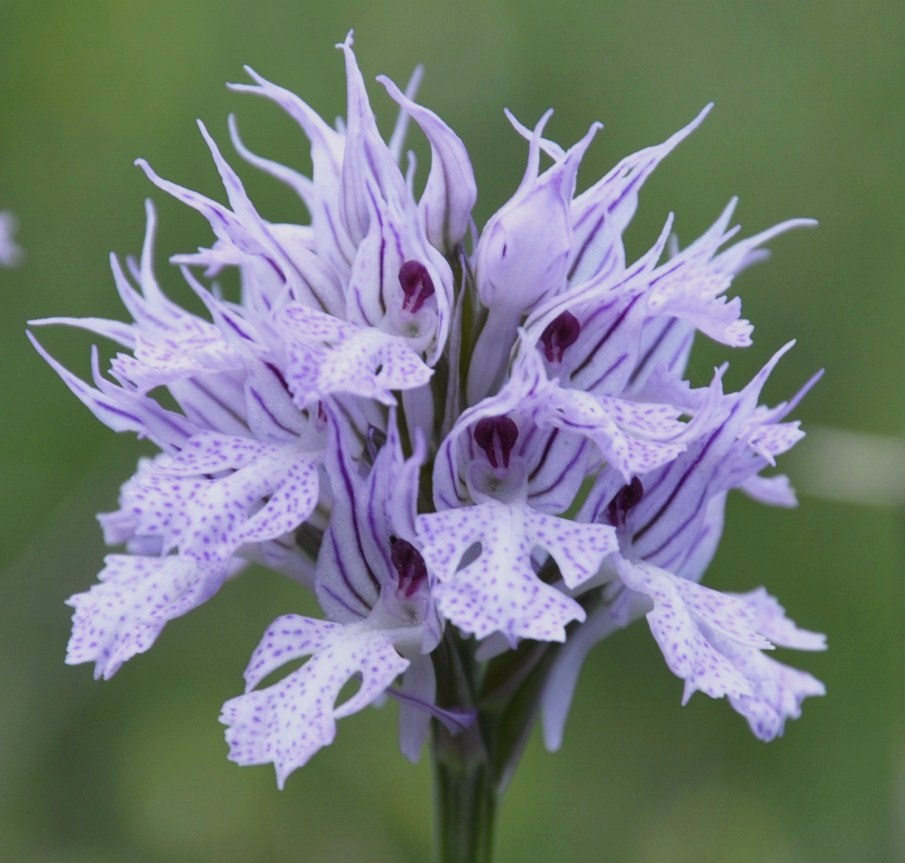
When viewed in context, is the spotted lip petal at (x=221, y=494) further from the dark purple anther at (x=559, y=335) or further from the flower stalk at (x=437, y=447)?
the dark purple anther at (x=559, y=335)

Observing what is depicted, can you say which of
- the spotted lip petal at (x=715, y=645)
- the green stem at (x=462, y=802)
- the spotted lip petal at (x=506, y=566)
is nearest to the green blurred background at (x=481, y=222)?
the spotted lip petal at (x=715, y=645)

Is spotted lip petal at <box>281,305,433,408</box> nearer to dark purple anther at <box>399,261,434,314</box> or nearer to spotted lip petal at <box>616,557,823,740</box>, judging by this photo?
dark purple anther at <box>399,261,434,314</box>

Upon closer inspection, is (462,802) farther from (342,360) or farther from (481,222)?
(481,222)

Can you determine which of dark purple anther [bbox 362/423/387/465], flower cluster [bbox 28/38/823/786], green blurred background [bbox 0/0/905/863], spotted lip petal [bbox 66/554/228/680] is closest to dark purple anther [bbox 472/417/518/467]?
flower cluster [bbox 28/38/823/786]

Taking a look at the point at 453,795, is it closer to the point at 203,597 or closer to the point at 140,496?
the point at 203,597

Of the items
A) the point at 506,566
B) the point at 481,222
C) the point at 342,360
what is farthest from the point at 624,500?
the point at 481,222

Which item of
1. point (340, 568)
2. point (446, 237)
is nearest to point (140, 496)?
point (340, 568)
